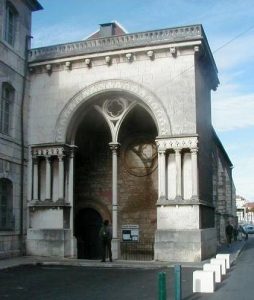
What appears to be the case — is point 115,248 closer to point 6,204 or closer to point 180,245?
point 180,245

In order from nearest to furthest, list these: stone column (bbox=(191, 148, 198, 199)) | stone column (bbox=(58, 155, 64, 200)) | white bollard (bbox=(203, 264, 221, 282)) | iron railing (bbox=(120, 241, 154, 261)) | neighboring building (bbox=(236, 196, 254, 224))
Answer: white bollard (bbox=(203, 264, 221, 282)), stone column (bbox=(191, 148, 198, 199)), stone column (bbox=(58, 155, 64, 200)), iron railing (bbox=(120, 241, 154, 261)), neighboring building (bbox=(236, 196, 254, 224))

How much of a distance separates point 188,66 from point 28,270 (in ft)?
30.9

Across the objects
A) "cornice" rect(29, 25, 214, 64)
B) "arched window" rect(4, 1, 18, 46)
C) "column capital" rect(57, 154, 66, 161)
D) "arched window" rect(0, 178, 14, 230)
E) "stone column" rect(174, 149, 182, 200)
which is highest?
"arched window" rect(4, 1, 18, 46)

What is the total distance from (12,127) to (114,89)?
432 centimetres

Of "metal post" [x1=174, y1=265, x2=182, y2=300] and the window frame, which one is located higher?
the window frame

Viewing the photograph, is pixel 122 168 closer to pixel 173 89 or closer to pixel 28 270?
A: pixel 173 89

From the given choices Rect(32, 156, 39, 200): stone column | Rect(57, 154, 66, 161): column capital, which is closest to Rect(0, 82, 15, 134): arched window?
Rect(32, 156, 39, 200): stone column

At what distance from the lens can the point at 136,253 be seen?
877 inches

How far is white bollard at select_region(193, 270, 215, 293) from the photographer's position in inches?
429

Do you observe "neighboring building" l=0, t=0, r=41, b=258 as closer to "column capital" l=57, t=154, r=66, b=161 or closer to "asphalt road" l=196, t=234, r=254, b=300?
"column capital" l=57, t=154, r=66, b=161

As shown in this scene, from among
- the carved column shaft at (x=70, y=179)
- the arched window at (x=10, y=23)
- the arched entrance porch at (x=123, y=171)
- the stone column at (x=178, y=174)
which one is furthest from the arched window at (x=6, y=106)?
the stone column at (x=178, y=174)

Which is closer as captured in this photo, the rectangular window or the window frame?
the window frame

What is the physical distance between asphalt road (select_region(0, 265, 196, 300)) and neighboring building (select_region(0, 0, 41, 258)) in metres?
3.22

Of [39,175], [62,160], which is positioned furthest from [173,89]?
[39,175]
